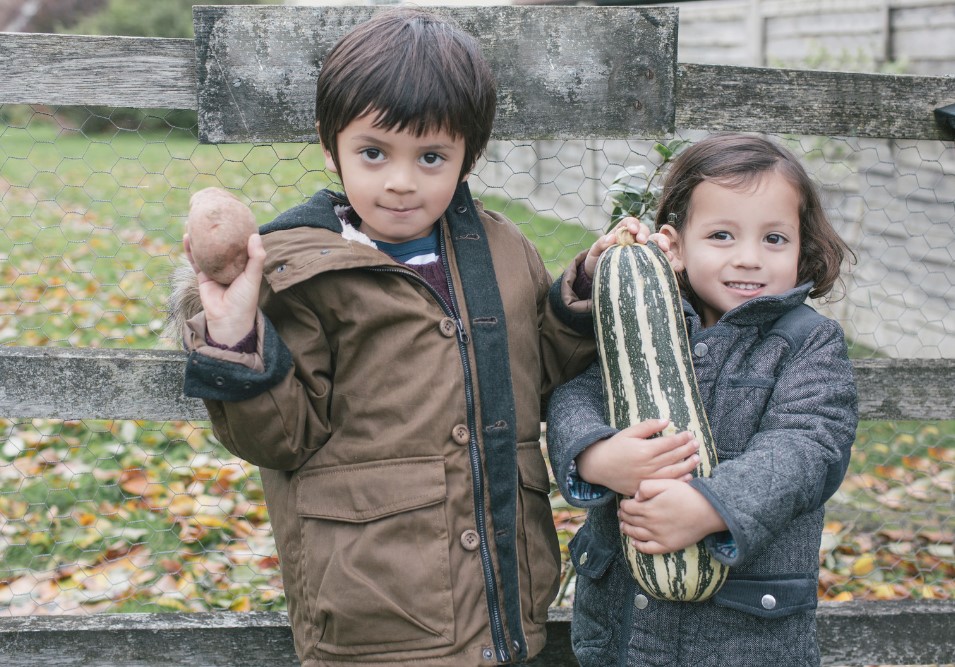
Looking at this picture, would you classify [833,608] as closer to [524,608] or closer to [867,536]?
[524,608]

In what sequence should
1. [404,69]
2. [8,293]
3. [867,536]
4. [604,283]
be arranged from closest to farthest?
[404,69], [604,283], [867,536], [8,293]

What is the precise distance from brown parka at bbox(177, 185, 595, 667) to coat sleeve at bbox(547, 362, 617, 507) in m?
0.09

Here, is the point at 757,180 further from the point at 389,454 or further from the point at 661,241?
the point at 389,454

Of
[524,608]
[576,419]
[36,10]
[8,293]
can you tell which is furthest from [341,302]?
[36,10]

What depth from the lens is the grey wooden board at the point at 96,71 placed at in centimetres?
213

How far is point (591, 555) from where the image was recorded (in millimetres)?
2090

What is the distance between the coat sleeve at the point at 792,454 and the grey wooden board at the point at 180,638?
2.84ft

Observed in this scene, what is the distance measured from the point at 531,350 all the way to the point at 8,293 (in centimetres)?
520

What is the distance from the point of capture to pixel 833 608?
261 cm

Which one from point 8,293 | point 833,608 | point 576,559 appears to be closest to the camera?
point 576,559

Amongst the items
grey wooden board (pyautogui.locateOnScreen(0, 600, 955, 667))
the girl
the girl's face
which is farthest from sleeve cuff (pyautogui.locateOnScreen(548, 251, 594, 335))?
grey wooden board (pyautogui.locateOnScreen(0, 600, 955, 667))

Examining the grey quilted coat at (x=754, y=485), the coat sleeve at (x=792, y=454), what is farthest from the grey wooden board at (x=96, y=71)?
the coat sleeve at (x=792, y=454)

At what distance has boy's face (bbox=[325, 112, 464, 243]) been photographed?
1842 millimetres

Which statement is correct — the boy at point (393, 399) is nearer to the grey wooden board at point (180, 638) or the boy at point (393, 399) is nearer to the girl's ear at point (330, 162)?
the girl's ear at point (330, 162)
